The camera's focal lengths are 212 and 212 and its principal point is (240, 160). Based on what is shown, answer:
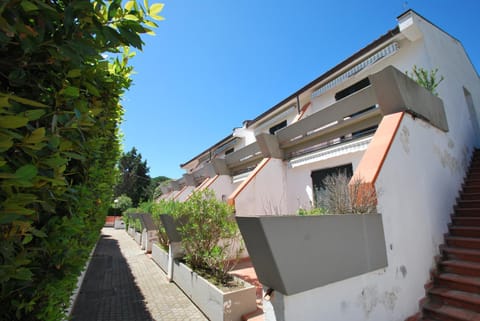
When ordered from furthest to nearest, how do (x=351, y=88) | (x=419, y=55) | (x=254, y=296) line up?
(x=351, y=88) < (x=419, y=55) < (x=254, y=296)

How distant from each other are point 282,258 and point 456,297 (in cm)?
538

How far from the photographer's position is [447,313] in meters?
5.07

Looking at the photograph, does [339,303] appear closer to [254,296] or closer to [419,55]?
[254,296]

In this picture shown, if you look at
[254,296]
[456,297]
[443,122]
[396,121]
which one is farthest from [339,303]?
[443,122]

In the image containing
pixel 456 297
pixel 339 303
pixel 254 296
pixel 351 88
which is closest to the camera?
pixel 339 303

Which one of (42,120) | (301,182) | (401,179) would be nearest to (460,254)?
(401,179)

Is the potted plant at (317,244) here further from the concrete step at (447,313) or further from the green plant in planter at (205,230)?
the green plant in planter at (205,230)

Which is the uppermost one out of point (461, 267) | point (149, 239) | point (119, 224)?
point (461, 267)

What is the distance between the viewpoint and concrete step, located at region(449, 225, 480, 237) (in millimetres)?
6758

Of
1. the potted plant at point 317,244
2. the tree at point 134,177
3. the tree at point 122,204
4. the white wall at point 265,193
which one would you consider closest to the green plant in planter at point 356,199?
the potted plant at point 317,244

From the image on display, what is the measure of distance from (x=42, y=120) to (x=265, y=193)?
11283 millimetres

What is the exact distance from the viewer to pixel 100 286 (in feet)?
30.7

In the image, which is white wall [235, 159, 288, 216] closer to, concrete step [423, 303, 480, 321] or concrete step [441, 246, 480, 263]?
concrete step [441, 246, 480, 263]

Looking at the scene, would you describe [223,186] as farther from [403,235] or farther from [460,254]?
[460,254]
